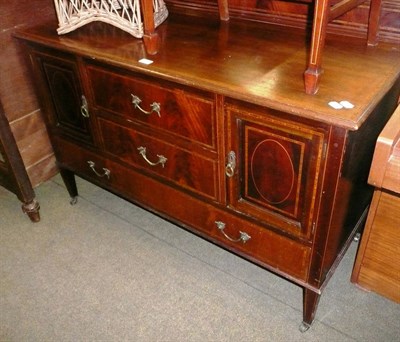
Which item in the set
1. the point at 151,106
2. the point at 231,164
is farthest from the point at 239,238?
the point at 151,106

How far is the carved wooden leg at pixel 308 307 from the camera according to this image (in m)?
1.37

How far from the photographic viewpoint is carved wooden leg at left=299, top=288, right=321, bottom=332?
1.37 meters

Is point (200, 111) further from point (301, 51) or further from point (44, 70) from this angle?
point (44, 70)

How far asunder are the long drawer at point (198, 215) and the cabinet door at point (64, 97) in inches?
3.7

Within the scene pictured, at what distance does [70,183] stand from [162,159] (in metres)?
0.79

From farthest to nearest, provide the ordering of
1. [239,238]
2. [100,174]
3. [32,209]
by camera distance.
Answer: [32,209]
[100,174]
[239,238]

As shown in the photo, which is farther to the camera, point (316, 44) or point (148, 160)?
point (148, 160)

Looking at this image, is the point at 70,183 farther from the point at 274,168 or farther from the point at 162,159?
the point at 274,168

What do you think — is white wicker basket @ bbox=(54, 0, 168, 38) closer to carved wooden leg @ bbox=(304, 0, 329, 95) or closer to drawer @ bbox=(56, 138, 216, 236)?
drawer @ bbox=(56, 138, 216, 236)

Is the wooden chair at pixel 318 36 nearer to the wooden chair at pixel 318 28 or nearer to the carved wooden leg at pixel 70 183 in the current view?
the wooden chair at pixel 318 28

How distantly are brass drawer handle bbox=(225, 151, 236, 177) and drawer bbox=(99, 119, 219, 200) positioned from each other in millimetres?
54

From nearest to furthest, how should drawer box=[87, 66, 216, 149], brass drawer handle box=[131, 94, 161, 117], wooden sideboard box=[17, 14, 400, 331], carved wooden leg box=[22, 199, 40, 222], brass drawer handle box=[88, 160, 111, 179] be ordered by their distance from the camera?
wooden sideboard box=[17, 14, 400, 331], drawer box=[87, 66, 216, 149], brass drawer handle box=[131, 94, 161, 117], brass drawer handle box=[88, 160, 111, 179], carved wooden leg box=[22, 199, 40, 222]

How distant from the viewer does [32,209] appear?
76.5 inches

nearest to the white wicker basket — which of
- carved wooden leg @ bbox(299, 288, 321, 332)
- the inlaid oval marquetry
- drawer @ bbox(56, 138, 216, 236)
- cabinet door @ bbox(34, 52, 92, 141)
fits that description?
cabinet door @ bbox(34, 52, 92, 141)
